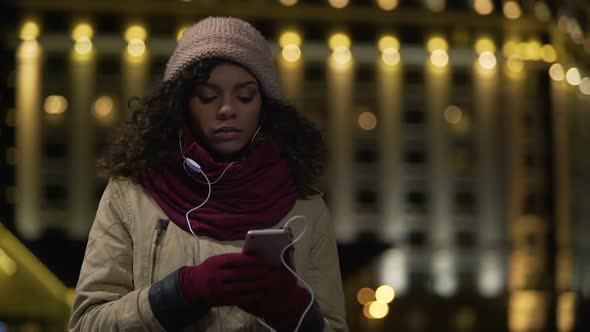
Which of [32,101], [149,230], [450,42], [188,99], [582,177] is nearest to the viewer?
[149,230]

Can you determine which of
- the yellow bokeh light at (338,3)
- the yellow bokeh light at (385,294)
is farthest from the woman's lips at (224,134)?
the yellow bokeh light at (338,3)

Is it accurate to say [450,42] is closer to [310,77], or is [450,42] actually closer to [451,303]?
[310,77]

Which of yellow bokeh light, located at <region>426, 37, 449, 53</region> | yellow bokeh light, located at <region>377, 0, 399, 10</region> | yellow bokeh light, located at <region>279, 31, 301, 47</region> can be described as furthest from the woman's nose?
yellow bokeh light, located at <region>426, 37, 449, 53</region>

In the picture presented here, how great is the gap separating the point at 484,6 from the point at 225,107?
27.1 meters

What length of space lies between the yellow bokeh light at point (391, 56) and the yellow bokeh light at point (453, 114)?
211cm

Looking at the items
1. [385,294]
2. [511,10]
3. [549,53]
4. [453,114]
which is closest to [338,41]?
[453,114]

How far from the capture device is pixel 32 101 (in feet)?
89.0

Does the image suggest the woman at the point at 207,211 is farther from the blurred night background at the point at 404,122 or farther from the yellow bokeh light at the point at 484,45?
the yellow bokeh light at the point at 484,45

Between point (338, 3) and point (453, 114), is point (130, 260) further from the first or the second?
point (453, 114)

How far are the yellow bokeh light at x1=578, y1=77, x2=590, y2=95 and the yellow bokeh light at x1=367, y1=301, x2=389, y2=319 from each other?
10518 mm

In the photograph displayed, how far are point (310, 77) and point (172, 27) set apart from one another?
4.76 meters

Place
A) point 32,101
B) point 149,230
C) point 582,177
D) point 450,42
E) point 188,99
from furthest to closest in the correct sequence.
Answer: point 582,177 → point 450,42 → point 32,101 → point 188,99 → point 149,230

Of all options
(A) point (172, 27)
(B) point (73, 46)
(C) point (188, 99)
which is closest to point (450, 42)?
(A) point (172, 27)

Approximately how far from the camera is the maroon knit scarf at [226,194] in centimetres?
194
